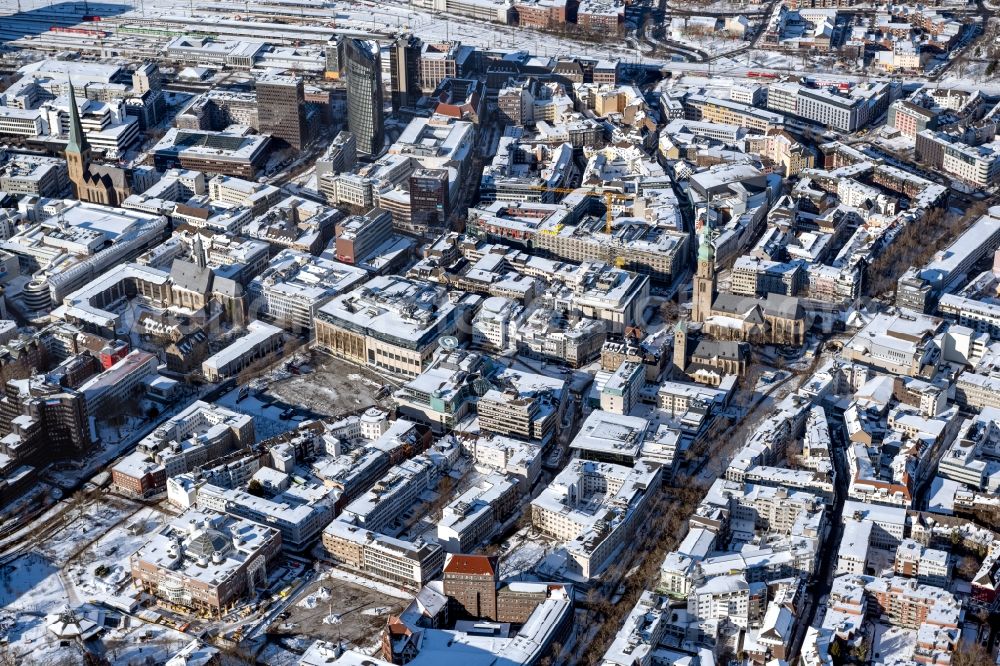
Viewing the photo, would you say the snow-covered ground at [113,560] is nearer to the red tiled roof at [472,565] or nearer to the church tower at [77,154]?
the red tiled roof at [472,565]

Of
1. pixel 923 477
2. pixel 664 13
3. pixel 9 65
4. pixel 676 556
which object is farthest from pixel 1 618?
pixel 664 13

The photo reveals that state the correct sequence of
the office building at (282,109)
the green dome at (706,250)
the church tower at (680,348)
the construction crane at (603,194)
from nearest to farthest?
the church tower at (680,348)
the green dome at (706,250)
the construction crane at (603,194)
the office building at (282,109)

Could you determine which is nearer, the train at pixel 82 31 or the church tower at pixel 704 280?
the church tower at pixel 704 280

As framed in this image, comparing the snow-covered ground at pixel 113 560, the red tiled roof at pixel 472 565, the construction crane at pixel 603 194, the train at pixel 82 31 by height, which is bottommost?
the snow-covered ground at pixel 113 560

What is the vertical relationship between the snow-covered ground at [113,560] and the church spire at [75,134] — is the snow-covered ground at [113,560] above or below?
below

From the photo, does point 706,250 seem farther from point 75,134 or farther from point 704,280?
point 75,134

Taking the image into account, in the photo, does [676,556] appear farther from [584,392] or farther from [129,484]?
[129,484]

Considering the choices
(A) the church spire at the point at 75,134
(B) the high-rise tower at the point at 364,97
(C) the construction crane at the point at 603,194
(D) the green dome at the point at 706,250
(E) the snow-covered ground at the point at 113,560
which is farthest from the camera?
(B) the high-rise tower at the point at 364,97

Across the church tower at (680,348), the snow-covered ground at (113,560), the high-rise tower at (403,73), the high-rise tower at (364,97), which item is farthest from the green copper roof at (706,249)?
the high-rise tower at (403,73)
